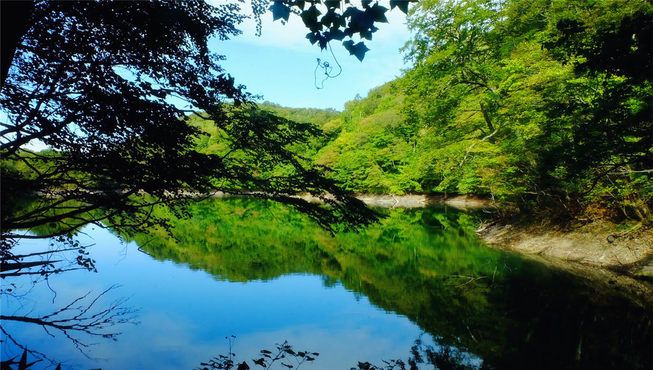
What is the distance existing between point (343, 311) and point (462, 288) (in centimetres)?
362

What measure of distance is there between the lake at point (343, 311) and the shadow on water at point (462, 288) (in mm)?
39

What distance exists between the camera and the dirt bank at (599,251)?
26.1 feet

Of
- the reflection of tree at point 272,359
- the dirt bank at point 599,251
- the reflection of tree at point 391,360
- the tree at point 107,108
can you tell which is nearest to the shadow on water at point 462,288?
the reflection of tree at point 391,360

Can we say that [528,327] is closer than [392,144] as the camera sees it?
Yes

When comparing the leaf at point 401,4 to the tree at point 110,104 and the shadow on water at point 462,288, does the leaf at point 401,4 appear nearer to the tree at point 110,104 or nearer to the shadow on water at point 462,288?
the tree at point 110,104

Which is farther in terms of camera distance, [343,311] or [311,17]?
[343,311]

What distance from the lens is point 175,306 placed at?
9.16 metres

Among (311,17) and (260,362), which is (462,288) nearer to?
(260,362)

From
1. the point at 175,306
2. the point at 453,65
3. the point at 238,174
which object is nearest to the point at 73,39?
the point at 238,174

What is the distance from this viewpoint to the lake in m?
6.05

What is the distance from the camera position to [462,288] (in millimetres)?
9125

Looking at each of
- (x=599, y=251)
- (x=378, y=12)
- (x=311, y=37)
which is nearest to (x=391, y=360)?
(x=311, y=37)

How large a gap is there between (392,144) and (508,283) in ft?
105

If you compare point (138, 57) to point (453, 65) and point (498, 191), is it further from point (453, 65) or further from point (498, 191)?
point (498, 191)
